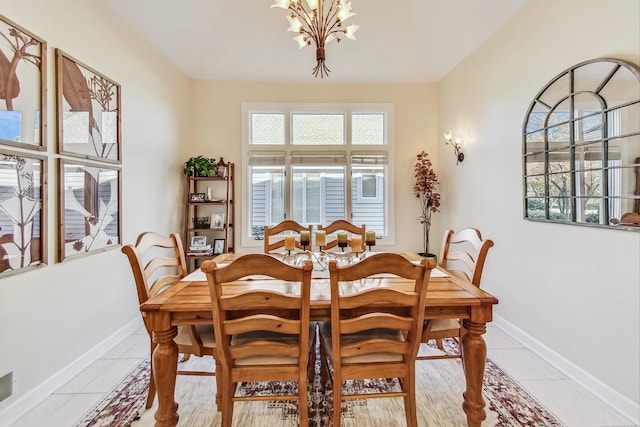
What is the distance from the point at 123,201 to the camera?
2734mm

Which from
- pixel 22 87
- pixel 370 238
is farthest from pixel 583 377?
pixel 22 87

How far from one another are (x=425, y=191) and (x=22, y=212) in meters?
3.82

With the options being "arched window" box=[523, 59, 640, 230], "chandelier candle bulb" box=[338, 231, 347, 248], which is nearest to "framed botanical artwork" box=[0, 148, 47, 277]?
"chandelier candle bulb" box=[338, 231, 347, 248]

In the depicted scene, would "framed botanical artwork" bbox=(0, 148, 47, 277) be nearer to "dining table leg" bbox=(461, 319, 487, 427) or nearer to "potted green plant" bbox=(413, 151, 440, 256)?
"dining table leg" bbox=(461, 319, 487, 427)

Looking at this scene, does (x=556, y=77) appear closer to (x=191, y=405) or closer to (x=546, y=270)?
(x=546, y=270)

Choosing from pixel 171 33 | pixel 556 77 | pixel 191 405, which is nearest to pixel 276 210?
pixel 171 33

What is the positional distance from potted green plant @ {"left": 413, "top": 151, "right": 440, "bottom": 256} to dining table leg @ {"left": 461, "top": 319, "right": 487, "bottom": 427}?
2321 mm

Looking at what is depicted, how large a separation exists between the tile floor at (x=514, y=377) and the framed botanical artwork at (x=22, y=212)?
86 cm

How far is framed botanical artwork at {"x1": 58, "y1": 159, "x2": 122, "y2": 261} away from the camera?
2.08 m

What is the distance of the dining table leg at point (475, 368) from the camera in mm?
1571

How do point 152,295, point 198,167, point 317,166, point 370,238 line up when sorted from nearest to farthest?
1. point 152,295
2. point 370,238
3. point 198,167
4. point 317,166

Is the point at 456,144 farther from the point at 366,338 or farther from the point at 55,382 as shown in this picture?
the point at 55,382

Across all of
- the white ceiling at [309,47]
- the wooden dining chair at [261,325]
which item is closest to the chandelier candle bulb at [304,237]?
the wooden dining chair at [261,325]

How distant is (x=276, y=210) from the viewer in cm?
418
